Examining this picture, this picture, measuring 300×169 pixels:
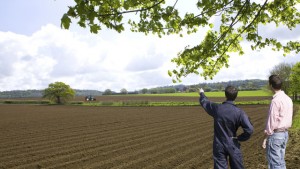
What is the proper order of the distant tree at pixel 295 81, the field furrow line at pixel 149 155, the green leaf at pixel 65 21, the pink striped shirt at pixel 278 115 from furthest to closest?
the distant tree at pixel 295 81 → the field furrow line at pixel 149 155 → the pink striped shirt at pixel 278 115 → the green leaf at pixel 65 21

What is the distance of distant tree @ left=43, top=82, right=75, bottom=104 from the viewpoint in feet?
232

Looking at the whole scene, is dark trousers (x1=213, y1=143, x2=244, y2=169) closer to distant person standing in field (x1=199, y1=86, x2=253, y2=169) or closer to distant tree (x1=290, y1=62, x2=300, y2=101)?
distant person standing in field (x1=199, y1=86, x2=253, y2=169)

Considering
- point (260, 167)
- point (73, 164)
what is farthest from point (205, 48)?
point (73, 164)

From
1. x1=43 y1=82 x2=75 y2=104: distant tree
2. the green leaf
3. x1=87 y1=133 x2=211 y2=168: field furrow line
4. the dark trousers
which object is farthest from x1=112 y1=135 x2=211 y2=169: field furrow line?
x1=43 y1=82 x2=75 y2=104: distant tree

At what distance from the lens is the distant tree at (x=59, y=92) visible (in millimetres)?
70750

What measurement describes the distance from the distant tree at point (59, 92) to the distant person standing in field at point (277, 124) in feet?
224

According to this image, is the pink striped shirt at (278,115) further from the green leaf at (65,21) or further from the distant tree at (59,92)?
the distant tree at (59,92)

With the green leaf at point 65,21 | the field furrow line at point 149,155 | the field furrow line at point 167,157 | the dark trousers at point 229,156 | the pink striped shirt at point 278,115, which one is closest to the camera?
the green leaf at point 65,21

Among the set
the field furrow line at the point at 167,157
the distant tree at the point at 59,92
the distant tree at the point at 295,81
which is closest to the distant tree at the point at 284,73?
the distant tree at the point at 295,81

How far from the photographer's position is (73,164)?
10.2m

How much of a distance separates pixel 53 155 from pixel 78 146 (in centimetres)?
195

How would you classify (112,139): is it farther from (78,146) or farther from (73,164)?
(73,164)

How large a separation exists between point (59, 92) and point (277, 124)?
69.1 meters

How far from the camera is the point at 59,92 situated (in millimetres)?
70875
